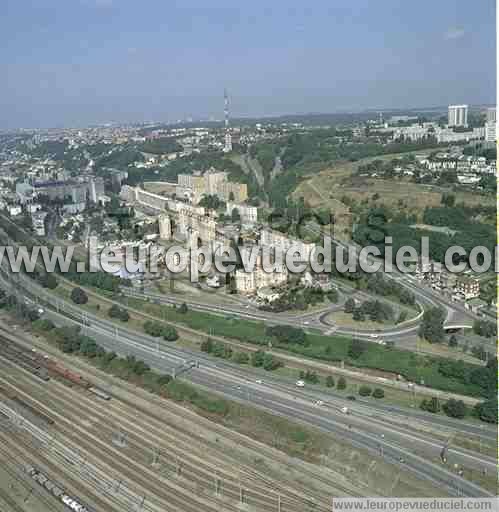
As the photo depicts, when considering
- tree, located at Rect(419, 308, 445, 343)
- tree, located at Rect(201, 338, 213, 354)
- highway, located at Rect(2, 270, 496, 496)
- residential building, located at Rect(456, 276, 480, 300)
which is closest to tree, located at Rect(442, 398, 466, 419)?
highway, located at Rect(2, 270, 496, 496)

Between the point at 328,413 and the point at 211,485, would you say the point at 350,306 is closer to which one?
the point at 328,413

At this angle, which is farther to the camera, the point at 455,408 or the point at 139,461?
the point at 455,408

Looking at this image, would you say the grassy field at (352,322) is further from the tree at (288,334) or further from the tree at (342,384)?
the tree at (342,384)

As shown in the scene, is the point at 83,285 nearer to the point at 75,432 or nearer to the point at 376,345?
the point at 75,432

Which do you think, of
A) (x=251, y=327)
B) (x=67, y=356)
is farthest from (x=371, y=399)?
(x=67, y=356)

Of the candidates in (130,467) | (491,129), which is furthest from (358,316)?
(491,129)

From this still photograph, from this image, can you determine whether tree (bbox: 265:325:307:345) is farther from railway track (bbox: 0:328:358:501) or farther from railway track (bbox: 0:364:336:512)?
railway track (bbox: 0:364:336:512)
